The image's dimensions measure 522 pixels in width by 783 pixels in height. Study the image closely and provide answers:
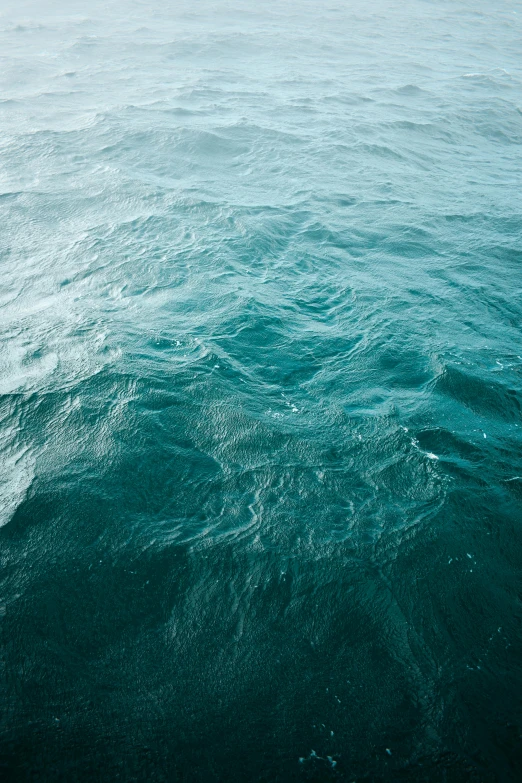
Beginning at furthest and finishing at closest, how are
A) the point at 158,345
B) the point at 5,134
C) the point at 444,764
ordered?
the point at 5,134 → the point at 158,345 → the point at 444,764

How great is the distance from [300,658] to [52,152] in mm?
14607

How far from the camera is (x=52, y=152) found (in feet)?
46.1

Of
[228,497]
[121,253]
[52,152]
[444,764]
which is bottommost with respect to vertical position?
[444,764]

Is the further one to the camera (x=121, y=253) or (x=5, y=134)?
(x=5, y=134)

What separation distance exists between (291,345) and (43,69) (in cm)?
2208

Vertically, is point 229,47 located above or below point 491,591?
above

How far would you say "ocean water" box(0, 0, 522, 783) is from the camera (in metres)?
4.03

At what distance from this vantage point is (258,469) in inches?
229

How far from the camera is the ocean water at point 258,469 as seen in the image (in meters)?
4.03

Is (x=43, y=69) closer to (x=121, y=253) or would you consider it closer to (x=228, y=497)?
(x=121, y=253)

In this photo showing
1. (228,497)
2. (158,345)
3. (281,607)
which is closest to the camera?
(281,607)

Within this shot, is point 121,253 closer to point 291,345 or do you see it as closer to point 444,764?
point 291,345

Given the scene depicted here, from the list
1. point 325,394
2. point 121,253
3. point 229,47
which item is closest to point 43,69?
point 229,47

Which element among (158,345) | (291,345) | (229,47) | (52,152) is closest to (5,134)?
(52,152)
